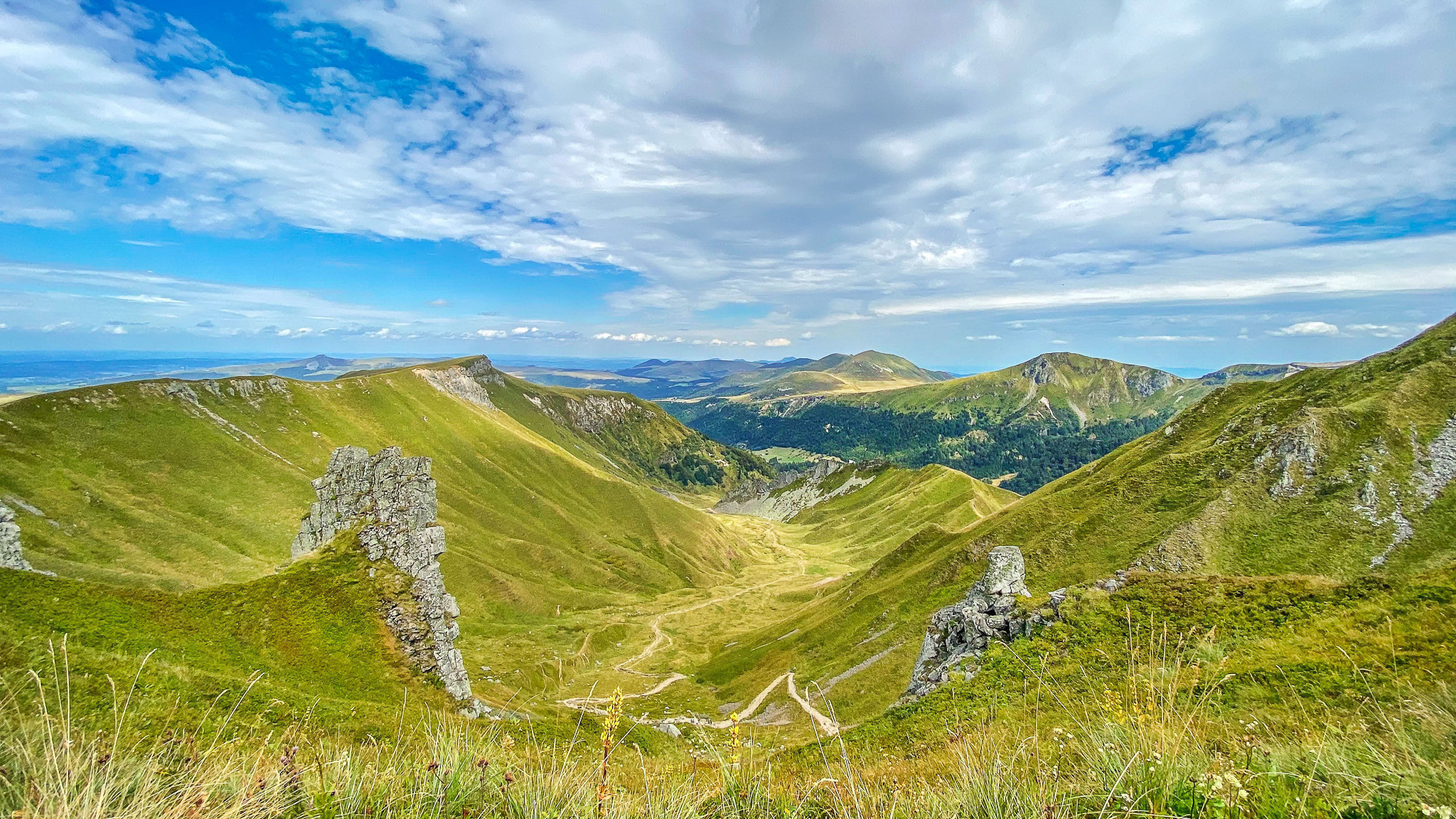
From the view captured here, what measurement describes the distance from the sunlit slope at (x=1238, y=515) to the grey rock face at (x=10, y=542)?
76.5m

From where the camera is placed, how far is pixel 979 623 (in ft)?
110

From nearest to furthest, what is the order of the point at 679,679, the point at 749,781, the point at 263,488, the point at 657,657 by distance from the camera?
the point at 749,781 < the point at 679,679 < the point at 657,657 < the point at 263,488

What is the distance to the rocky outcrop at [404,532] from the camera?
38.8m

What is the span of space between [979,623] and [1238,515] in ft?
150

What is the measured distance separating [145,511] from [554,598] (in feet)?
217

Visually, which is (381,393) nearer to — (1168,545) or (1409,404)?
(1168,545)

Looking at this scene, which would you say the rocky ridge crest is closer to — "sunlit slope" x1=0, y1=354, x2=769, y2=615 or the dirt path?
"sunlit slope" x1=0, y1=354, x2=769, y2=615

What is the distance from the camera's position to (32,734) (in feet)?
19.6

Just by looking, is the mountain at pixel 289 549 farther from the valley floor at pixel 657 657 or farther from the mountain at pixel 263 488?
the valley floor at pixel 657 657

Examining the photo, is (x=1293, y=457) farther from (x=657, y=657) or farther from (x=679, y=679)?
(x=657, y=657)

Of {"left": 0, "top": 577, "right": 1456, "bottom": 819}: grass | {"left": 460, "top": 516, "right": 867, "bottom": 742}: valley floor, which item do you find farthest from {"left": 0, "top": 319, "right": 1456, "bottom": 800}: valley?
{"left": 460, "top": 516, "right": 867, "bottom": 742}: valley floor

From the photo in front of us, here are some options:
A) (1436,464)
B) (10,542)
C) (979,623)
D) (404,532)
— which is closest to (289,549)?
(10,542)

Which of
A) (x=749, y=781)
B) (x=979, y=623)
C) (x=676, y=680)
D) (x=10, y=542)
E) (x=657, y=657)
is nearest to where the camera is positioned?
(x=749, y=781)

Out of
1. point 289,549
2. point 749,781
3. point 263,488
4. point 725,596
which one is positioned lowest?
point 725,596
